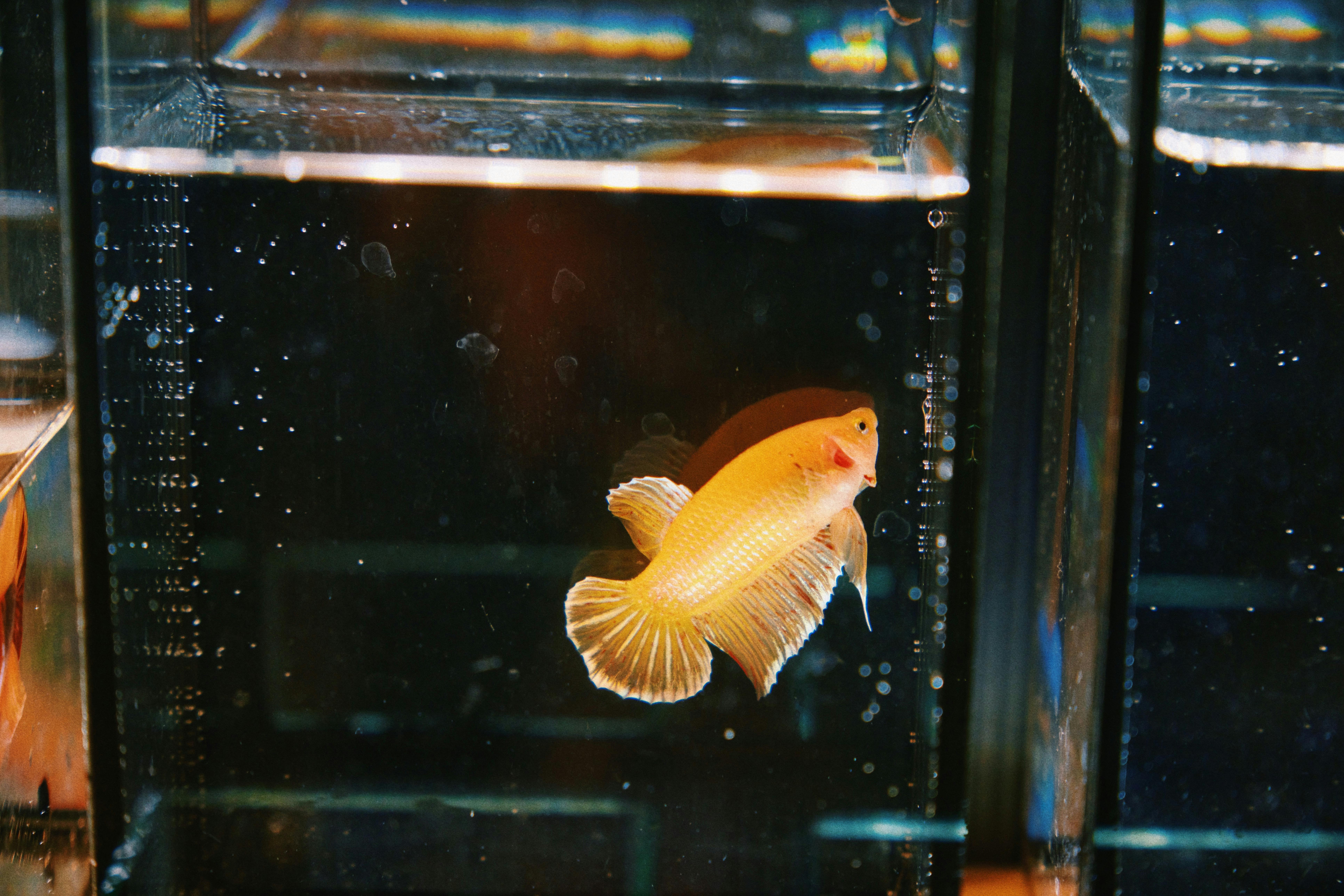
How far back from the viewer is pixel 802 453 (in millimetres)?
680

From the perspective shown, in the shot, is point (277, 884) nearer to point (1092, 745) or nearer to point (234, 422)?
point (234, 422)

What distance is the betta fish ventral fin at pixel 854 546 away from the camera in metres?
0.72

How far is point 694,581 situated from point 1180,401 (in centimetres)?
43

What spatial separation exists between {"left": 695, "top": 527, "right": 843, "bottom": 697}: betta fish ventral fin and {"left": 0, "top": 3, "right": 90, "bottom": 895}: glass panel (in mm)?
520

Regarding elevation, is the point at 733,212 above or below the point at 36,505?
above

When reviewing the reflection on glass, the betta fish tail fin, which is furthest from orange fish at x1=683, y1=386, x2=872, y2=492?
the reflection on glass

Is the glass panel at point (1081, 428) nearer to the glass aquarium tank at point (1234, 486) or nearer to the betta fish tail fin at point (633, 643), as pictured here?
the glass aquarium tank at point (1234, 486)

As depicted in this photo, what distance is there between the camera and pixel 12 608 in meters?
0.63

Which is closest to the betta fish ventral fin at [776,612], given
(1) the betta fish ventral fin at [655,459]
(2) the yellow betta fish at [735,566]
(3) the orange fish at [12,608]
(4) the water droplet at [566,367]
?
(2) the yellow betta fish at [735,566]

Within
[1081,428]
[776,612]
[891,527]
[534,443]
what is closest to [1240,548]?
[1081,428]

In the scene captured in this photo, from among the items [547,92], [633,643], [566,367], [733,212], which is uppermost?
[547,92]

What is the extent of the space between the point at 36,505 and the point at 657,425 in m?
0.49

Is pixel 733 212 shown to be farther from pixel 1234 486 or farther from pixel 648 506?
pixel 1234 486

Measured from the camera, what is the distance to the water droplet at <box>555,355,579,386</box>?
718mm
